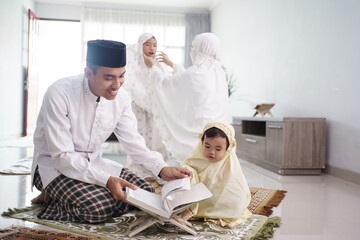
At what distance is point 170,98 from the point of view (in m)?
3.27

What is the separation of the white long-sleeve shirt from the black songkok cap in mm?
205

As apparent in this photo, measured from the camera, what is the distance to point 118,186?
1.50 m

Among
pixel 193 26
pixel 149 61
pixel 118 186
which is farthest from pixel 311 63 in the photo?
pixel 193 26

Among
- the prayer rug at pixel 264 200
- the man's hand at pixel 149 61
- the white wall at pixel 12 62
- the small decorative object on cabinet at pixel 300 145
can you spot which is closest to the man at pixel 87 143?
the prayer rug at pixel 264 200

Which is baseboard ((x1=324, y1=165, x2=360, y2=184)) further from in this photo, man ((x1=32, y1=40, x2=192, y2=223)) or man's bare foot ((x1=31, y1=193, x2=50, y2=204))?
man's bare foot ((x1=31, y1=193, x2=50, y2=204))

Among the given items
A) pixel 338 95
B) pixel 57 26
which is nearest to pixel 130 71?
pixel 338 95

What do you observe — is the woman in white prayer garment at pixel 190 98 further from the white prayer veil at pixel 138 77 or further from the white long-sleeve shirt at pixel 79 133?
the white long-sleeve shirt at pixel 79 133

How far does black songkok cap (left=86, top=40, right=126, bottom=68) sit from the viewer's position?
155cm

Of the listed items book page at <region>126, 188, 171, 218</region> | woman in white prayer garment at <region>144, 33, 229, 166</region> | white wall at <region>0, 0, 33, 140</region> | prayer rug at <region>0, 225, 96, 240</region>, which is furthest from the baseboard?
white wall at <region>0, 0, 33, 140</region>

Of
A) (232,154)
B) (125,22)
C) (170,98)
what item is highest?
(125,22)

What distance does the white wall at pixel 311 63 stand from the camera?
316cm

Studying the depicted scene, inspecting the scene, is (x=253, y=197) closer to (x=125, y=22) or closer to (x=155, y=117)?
(x=155, y=117)

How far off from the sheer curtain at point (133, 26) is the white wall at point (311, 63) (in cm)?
311

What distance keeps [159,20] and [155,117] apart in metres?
6.12
